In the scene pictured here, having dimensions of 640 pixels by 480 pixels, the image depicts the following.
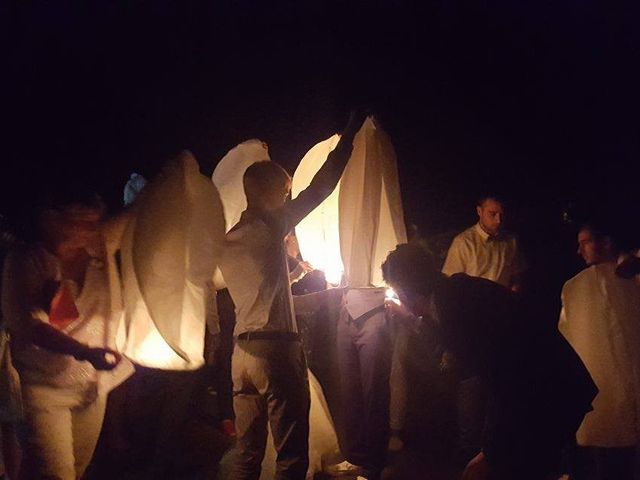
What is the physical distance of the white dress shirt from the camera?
498 cm

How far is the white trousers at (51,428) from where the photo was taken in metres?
2.92

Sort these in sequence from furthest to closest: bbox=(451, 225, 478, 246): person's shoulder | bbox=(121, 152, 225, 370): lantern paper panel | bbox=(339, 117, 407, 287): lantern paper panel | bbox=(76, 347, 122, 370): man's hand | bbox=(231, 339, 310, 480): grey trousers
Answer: bbox=(451, 225, 478, 246): person's shoulder < bbox=(339, 117, 407, 287): lantern paper panel < bbox=(231, 339, 310, 480): grey trousers < bbox=(121, 152, 225, 370): lantern paper panel < bbox=(76, 347, 122, 370): man's hand

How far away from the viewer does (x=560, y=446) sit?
2908mm

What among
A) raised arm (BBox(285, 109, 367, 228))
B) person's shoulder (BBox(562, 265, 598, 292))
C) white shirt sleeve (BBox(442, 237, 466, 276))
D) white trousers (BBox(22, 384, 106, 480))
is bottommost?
white trousers (BBox(22, 384, 106, 480))

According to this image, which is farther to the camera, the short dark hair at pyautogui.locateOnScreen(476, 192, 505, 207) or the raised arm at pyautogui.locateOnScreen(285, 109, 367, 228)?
the short dark hair at pyautogui.locateOnScreen(476, 192, 505, 207)

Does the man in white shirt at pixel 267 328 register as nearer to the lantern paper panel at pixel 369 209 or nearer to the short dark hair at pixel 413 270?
the lantern paper panel at pixel 369 209

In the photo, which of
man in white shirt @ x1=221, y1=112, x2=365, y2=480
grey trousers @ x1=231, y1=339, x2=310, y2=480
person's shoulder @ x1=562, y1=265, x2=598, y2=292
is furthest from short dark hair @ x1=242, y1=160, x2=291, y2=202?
person's shoulder @ x1=562, y1=265, x2=598, y2=292

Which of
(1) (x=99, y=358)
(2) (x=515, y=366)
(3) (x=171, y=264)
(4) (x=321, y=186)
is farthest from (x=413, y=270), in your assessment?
(1) (x=99, y=358)

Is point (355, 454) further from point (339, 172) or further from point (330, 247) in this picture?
point (339, 172)

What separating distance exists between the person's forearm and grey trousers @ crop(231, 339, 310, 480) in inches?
36.3

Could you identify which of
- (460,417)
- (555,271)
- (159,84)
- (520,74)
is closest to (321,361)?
(460,417)

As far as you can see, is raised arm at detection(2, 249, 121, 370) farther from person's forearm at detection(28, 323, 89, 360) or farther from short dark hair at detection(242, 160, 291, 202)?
short dark hair at detection(242, 160, 291, 202)

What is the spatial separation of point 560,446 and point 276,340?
4.90 feet

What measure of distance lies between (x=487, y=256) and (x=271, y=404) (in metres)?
2.37
